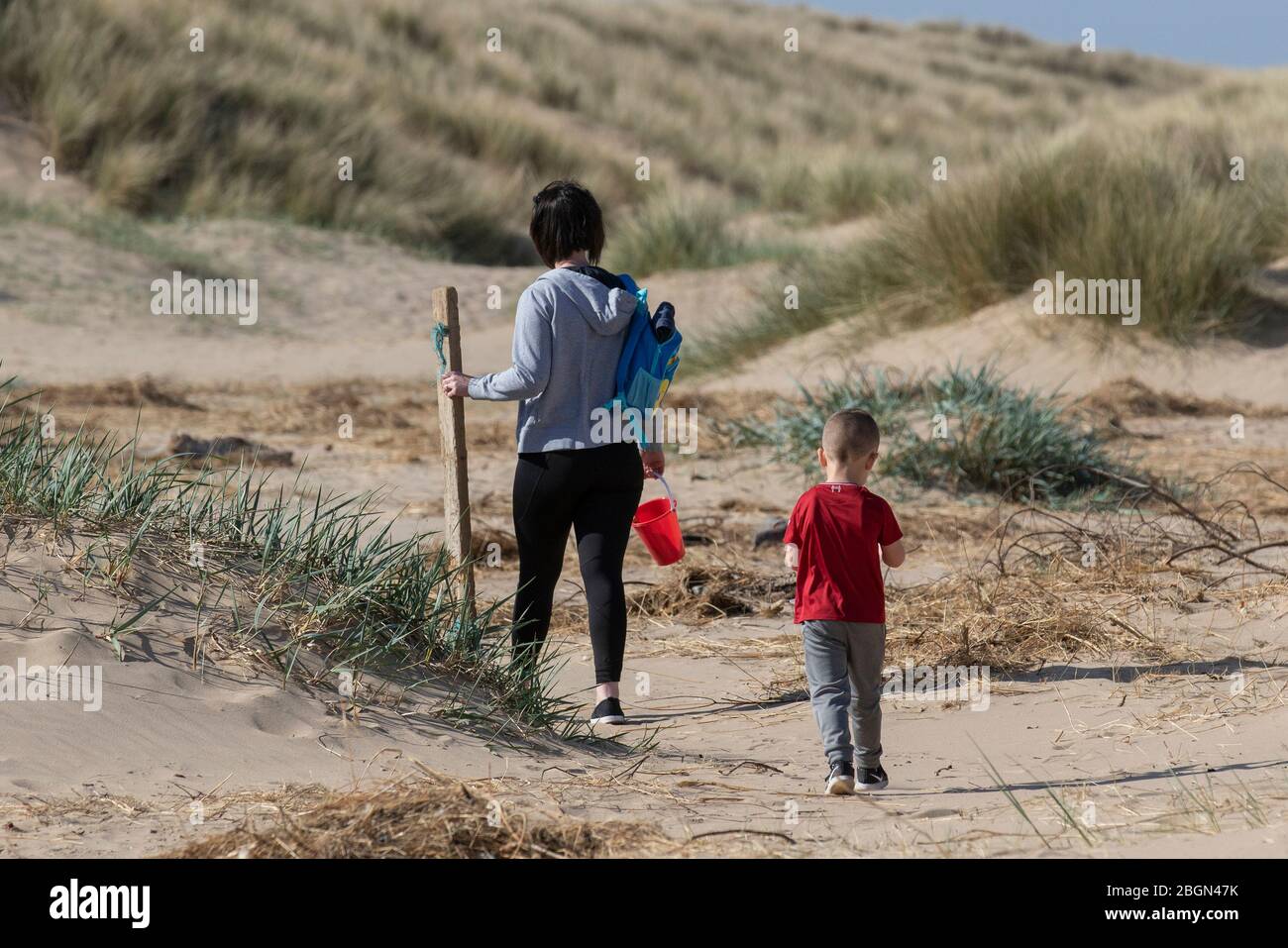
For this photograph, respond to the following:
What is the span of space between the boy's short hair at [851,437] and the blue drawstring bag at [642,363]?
621mm

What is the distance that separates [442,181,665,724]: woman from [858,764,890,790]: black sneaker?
85 cm

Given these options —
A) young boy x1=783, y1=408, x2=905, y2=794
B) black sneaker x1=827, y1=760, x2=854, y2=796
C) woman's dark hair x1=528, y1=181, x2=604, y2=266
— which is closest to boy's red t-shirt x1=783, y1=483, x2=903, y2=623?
young boy x1=783, y1=408, x2=905, y2=794

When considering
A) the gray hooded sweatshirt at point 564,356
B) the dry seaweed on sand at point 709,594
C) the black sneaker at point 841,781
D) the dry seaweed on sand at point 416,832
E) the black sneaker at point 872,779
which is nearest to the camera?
the dry seaweed on sand at point 416,832

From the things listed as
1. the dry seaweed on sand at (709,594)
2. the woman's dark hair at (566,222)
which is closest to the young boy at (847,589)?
the woman's dark hair at (566,222)

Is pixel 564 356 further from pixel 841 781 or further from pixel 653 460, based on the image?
pixel 841 781

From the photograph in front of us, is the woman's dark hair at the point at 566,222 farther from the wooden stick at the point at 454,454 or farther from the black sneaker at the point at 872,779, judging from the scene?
the black sneaker at the point at 872,779

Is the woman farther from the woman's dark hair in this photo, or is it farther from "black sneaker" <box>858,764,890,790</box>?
"black sneaker" <box>858,764,890,790</box>

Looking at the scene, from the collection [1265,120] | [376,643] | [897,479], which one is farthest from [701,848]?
[1265,120]

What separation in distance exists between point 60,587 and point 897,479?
5071 millimetres

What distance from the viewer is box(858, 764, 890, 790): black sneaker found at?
144 inches

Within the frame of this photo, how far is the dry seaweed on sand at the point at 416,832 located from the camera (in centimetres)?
284

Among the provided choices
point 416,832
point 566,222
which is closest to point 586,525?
point 566,222

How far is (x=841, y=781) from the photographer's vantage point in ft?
11.7
